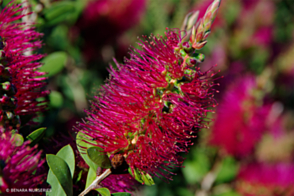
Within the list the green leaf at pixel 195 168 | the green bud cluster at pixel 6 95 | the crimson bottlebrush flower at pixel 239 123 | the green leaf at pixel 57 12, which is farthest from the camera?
the green leaf at pixel 195 168

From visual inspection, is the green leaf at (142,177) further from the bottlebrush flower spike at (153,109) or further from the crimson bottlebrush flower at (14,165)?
the crimson bottlebrush flower at (14,165)

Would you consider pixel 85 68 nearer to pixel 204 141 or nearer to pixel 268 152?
pixel 204 141

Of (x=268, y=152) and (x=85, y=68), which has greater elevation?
(x=85, y=68)

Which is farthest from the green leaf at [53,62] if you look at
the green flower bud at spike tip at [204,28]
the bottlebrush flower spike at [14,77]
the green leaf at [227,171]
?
the green leaf at [227,171]

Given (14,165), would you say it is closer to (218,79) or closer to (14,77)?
(14,77)

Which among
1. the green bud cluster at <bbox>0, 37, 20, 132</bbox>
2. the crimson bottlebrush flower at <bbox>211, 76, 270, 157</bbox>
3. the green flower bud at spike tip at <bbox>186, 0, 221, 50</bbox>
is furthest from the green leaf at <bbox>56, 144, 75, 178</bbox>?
the crimson bottlebrush flower at <bbox>211, 76, 270, 157</bbox>

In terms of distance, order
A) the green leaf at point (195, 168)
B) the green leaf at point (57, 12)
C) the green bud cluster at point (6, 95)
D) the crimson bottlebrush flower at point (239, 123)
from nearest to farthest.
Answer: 1. the green bud cluster at point (6, 95)
2. the green leaf at point (57, 12)
3. the crimson bottlebrush flower at point (239, 123)
4. the green leaf at point (195, 168)

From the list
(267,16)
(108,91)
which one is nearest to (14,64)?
(108,91)

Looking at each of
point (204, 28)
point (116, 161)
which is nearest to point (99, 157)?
point (116, 161)
